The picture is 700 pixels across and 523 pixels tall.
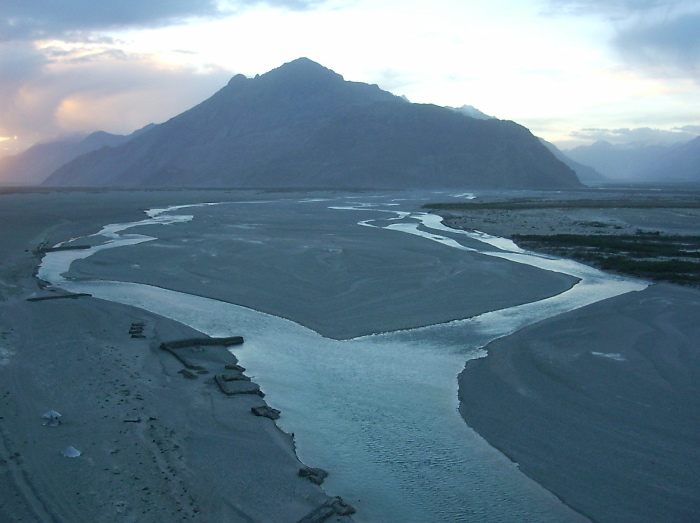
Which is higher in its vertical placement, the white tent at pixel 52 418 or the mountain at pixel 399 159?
the mountain at pixel 399 159

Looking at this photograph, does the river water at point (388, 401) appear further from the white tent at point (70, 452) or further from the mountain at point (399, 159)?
the mountain at point (399, 159)

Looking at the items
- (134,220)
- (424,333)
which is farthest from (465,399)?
(134,220)

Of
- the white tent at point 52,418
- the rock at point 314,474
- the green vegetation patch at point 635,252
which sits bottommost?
the rock at point 314,474

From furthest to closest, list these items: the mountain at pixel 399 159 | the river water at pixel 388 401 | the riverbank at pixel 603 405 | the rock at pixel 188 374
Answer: the mountain at pixel 399 159
the rock at pixel 188 374
the riverbank at pixel 603 405
the river water at pixel 388 401

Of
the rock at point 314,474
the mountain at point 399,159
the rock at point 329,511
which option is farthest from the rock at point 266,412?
the mountain at point 399,159

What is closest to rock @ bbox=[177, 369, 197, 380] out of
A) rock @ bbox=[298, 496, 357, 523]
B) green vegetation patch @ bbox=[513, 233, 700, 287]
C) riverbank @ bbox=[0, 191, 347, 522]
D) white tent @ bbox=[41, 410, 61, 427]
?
riverbank @ bbox=[0, 191, 347, 522]

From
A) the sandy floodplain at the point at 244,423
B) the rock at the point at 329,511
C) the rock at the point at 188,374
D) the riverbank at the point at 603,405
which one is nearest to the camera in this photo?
the rock at the point at 329,511

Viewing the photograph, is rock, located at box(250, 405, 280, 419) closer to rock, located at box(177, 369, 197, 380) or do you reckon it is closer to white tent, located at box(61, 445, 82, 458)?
rock, located at box(177, 369, 197, 380)
